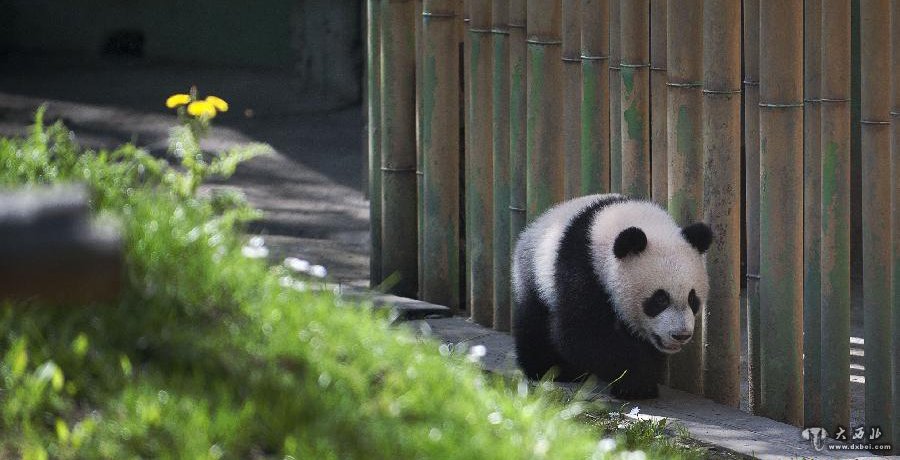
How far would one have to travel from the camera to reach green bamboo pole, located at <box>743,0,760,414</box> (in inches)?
186

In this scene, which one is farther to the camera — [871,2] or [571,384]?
[571,384]

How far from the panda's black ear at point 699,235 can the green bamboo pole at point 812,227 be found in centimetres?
33

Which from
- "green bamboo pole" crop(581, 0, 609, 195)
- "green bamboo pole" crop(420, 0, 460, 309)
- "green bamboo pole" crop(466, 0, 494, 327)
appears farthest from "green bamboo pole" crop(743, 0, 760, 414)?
"green bamboo pole" crop(420, 0, 460, 309)

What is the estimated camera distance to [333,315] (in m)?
3.01

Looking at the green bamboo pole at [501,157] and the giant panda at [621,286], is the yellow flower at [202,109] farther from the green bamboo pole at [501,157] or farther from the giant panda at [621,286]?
the green bamboo pole at [501,157]

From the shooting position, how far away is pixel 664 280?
14.6 feet

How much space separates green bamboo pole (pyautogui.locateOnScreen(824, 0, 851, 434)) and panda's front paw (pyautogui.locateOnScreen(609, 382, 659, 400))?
1.80 feet

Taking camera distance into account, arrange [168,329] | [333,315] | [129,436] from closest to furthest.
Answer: [129,436] → [168,329] → [333,315]

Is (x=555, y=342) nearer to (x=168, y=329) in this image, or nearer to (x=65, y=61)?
(x=168, y=329)

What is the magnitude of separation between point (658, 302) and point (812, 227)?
0.55 metres

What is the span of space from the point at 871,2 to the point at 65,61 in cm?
1026

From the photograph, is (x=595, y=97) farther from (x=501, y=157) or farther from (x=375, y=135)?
(x=375, y=135)

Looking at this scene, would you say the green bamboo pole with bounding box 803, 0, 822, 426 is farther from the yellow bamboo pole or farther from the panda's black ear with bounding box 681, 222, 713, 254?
the panda's black ear with bounding box 681, 222, 713, 254

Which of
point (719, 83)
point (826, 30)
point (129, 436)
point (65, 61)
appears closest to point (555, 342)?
point (719, 83)
